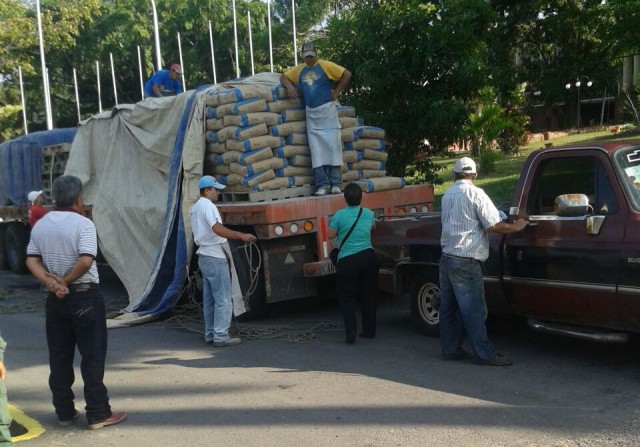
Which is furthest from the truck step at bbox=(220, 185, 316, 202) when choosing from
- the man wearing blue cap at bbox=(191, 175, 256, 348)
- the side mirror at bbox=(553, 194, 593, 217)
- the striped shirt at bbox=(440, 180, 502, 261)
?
the side mirror at bbox=(553, 194, 593, 217)

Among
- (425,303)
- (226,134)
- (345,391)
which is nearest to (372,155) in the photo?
(226,134)

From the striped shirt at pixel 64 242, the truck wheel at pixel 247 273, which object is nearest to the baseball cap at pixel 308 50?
the truck wheel at pixel 247 273

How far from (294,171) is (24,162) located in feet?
24.8

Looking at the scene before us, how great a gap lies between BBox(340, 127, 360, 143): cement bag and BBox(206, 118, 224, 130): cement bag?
5.33ft

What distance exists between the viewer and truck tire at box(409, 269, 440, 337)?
26.5 ft

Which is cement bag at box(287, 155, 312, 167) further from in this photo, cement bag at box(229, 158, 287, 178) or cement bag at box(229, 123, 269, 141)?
cement bag at box(229, 123, 269, 141)

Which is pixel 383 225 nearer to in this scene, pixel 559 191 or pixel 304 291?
pixel 304 291

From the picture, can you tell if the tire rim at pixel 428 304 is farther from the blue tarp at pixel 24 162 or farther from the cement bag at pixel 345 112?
the blue tarp at pixel 24 162

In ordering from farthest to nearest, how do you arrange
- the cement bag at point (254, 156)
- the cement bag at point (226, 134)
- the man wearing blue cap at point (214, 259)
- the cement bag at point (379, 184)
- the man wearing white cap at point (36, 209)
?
1. the man wearing white cap at point (36, 209)
2. the cement bag at point (379, 184)
3. the cement bag at point (226, 134)
4. the cement bag at point (254, 156)
5. the man wearing blue cap at point (214, 259)

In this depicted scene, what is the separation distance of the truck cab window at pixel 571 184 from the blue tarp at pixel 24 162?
33.5 ft

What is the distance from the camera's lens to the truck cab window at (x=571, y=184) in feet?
21.1

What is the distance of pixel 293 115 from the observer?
9.92 metres

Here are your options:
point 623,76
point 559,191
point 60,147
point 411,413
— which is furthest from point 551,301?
point 623,76

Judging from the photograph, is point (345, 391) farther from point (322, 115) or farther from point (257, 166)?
point (322, 115)
